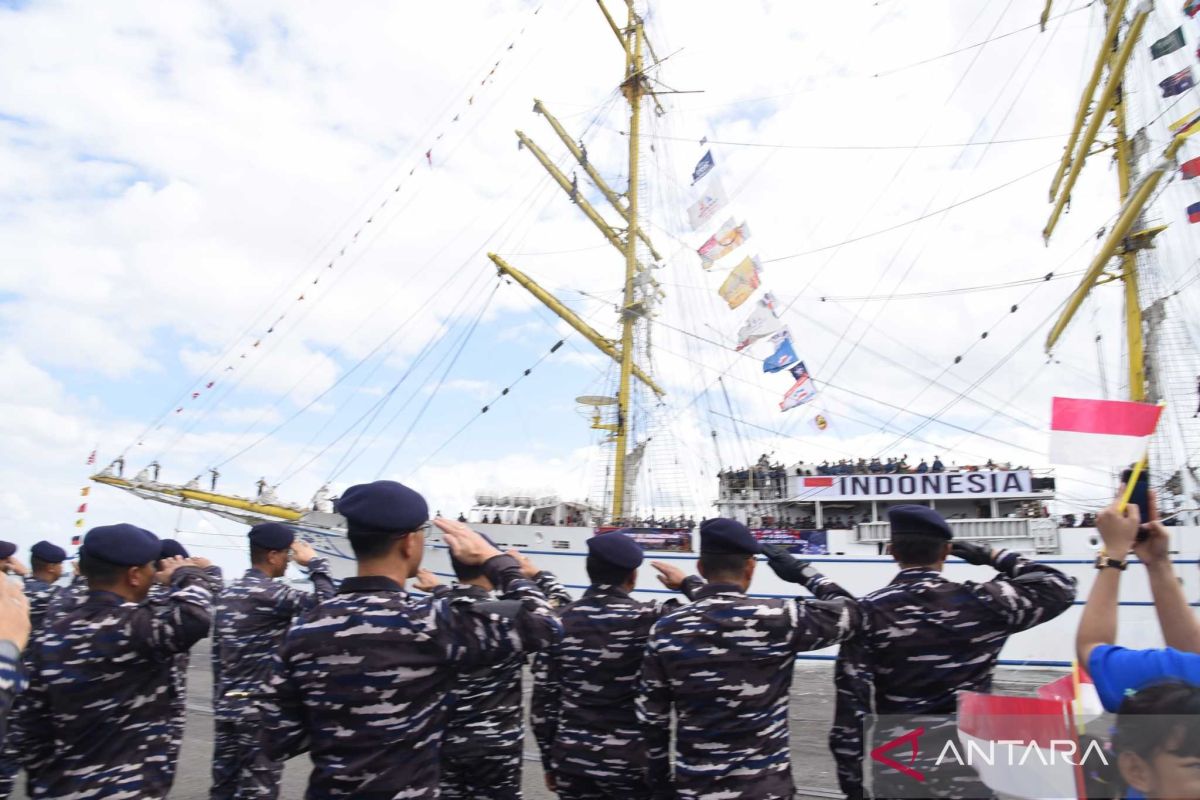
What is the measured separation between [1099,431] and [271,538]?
13.6ft

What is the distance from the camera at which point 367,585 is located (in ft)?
7.11

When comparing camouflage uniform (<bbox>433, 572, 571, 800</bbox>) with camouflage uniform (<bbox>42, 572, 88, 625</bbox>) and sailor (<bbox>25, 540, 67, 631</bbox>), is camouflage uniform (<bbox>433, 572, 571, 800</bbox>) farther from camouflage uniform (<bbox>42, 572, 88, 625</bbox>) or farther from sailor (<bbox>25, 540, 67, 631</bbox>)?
sailor (<bbox>25, 540, 67, 631</bbox>)

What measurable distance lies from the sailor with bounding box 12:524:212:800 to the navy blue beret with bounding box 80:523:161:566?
0.10 ft

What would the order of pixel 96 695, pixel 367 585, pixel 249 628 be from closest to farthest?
pixel 367 585 < pixel 96 695 < pixel 249 628

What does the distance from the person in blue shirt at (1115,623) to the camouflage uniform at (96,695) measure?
8.85 feet

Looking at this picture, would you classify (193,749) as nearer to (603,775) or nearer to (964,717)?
(603,775)

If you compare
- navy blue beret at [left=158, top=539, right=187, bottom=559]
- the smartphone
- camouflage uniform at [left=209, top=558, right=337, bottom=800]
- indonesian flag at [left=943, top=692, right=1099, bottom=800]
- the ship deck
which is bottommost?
the ship deck

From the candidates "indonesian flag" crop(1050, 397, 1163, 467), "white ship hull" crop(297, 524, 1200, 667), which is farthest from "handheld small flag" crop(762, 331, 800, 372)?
"indonesian flag" crop(1050, 397, 1163, 467)

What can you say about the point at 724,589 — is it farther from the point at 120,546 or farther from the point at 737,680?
Answer: the point at 120,546

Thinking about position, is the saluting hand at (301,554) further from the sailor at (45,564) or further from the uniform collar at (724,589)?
the sailor at (45,564)

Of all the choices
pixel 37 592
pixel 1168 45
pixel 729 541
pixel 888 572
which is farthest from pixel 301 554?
pixel 1168 45

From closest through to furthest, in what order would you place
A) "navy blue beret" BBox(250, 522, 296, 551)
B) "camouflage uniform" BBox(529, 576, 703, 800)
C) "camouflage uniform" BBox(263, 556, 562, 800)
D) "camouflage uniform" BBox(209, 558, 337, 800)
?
"camouflage uniform" BBox(263, 556, 562, 800)
"camouflage uniform" BBox(529, 576, 703, 800)
"camouflage uniform" BBox(209, 558, 337, 800)
"navy blue beret" BBox(250, 522, 296, 551)

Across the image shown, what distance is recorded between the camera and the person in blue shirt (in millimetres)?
1566

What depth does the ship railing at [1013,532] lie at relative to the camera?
17281 millimetres
